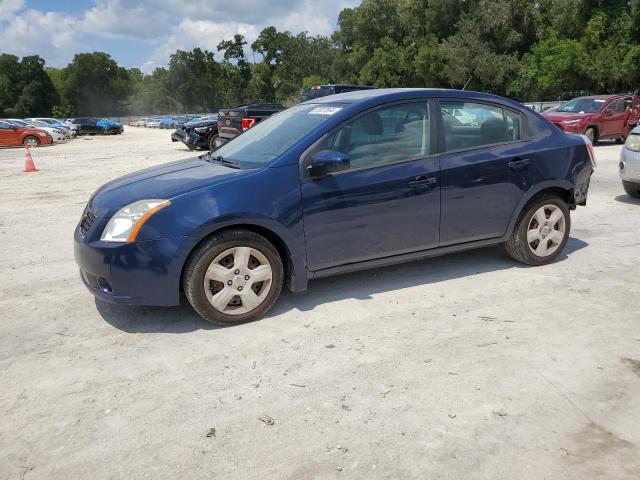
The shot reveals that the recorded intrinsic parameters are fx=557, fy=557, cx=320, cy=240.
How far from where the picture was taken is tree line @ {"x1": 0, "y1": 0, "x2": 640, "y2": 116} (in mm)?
37781

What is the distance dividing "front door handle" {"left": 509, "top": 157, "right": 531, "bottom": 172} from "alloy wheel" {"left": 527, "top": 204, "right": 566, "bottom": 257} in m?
0.46

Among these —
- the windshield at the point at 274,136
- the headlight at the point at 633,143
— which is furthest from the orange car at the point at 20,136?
the headlight at the point at 633,143

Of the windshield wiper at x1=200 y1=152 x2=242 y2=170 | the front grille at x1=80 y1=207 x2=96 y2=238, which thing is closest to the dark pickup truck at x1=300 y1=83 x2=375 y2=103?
the windshield wiper at x1=200 y1=152 x2=242 y2=170

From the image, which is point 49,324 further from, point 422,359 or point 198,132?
point 198,132

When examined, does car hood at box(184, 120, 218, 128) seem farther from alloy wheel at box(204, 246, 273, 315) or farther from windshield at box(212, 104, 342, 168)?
alloy wheel at box(204, 246, 273, 315)

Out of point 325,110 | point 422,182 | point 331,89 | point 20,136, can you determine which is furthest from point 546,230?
point 20,136

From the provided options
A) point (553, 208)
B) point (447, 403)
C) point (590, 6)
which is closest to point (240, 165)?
point (447, 403)

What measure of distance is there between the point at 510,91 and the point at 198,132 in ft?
116

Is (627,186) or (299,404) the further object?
(627,186)

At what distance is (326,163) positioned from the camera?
4.18 m

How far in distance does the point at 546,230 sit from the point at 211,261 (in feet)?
10.6

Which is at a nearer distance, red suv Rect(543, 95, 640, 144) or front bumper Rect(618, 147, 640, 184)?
front bumper Rect(618, 147, 640, 184)

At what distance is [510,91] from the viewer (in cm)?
4681

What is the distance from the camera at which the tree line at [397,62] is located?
37.8 m
